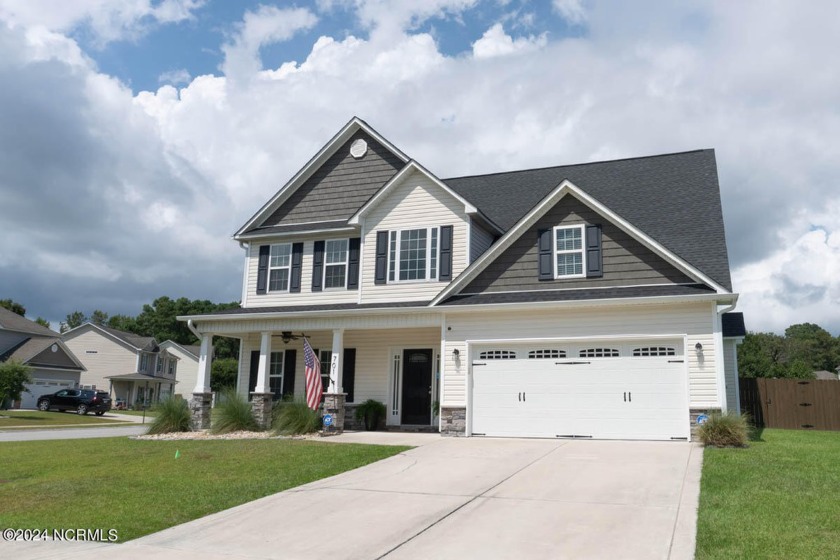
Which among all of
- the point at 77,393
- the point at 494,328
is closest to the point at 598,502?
the point at 494,328

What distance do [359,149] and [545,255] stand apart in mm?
7758

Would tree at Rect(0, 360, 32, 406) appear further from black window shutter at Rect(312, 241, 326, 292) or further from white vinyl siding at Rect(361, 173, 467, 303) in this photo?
white vinyl siding at Rect(361, 173, 467, 303)

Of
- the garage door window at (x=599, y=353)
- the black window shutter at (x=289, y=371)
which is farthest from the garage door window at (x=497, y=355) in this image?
the black window shutter at (x=289, y=371)

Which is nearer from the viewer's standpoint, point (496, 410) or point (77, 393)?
point (496, 410)

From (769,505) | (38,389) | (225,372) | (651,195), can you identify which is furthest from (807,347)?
(769,505)

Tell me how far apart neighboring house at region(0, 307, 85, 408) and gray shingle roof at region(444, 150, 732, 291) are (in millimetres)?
34832

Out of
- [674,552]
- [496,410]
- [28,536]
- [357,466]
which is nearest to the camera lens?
[674,552]

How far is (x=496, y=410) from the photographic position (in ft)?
53.9

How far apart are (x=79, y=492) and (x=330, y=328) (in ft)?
30.8

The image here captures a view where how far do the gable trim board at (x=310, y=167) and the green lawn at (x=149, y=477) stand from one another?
8097 mm

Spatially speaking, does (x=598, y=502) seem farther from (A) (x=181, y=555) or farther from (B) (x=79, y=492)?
Answer: (B) (x=79, y=492)

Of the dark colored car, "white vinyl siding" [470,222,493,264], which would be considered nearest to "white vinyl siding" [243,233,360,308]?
"white vinyl siding" [470,222,493,264]

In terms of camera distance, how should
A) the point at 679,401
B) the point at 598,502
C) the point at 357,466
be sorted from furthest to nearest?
1. the point at 679,401
2. the point at 357,466
3. the point at 598,502

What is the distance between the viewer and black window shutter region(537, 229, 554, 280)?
55.1ft
